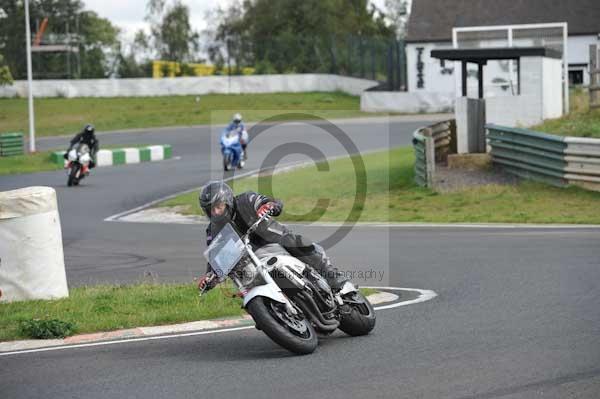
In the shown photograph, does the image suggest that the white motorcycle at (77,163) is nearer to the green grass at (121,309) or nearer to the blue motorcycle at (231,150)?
the blue motorcycle at (231,150)

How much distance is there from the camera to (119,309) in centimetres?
1052

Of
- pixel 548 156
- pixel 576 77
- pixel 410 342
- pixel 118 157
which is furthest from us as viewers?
pixel 576 77

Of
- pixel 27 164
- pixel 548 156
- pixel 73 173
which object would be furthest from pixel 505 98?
pixel 27 164

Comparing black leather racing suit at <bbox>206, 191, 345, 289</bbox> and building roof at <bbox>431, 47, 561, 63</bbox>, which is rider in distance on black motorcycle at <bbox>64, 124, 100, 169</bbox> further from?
black leather racing suit at <bbox>206, 191, 345, 289</bbox>

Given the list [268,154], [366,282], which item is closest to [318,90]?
[268,154]

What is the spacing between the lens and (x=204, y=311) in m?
10.4

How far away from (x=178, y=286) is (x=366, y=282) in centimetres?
217

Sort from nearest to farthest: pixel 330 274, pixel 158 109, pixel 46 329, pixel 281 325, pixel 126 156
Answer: pixel 281 325, pixel 330 274, pixel 46 329, pixel 126 156, pixel 158 109

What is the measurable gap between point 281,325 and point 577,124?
18458 mm

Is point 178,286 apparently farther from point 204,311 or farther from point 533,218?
point 533,218

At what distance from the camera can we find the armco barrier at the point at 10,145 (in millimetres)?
40406

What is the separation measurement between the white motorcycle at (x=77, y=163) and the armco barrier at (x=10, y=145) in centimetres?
1233

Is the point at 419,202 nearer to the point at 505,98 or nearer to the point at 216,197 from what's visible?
the point at 505,98

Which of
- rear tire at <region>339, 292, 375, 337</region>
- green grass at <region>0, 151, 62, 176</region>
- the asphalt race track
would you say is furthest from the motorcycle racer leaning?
green grass at <region>0, 151, 62, 176</region>
